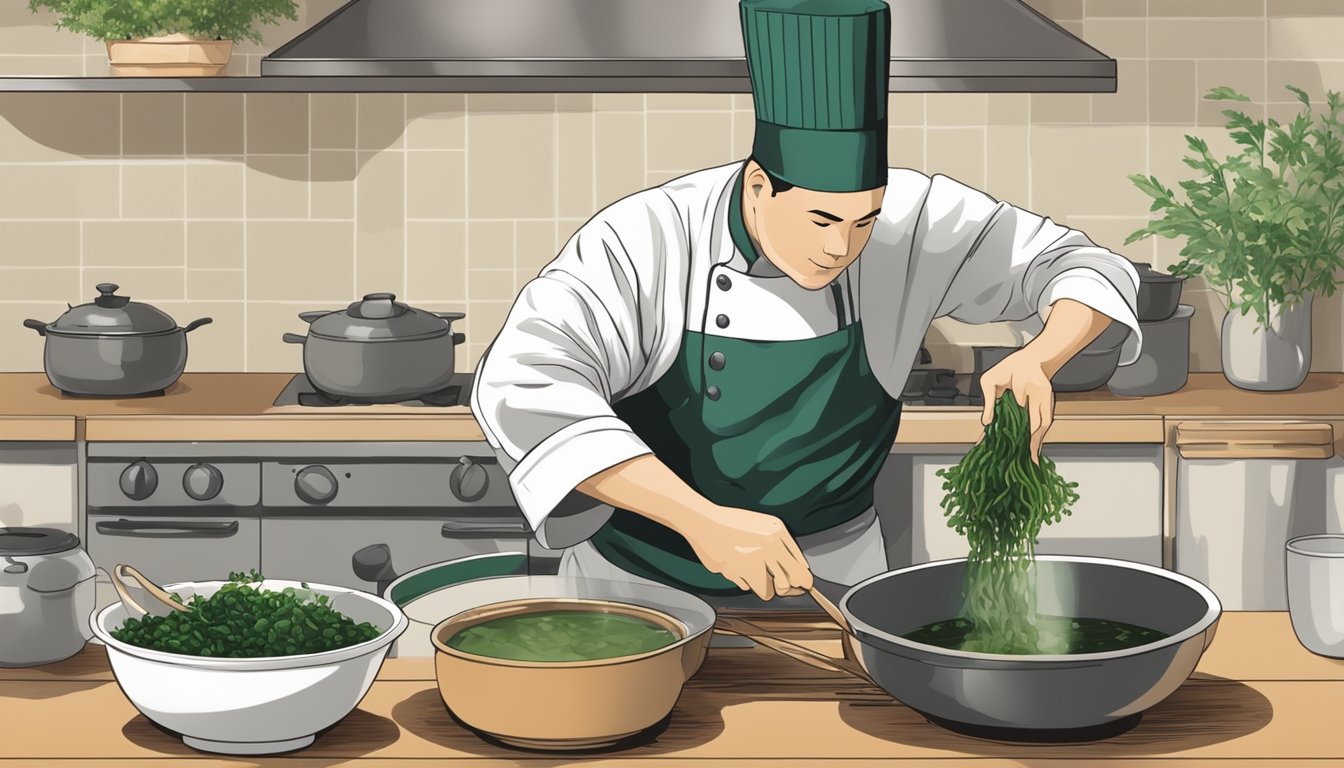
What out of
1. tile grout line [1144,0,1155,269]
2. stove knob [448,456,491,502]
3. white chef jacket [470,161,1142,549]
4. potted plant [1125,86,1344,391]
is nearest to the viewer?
white chef jacket [470,161,1142,549]

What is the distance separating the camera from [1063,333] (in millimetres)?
1925

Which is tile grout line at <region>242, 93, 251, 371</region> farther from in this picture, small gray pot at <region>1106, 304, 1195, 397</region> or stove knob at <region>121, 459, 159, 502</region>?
small gray pot at <region>1106, 304, 1195, 397</region>

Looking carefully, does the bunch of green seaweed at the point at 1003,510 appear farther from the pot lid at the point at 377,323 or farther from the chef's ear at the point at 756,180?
the pot lid at the point at 377,323

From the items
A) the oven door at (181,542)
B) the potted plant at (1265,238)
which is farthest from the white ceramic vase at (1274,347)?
the oven door at (181,542)

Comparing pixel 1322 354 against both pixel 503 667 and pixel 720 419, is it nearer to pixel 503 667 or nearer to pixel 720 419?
pixel 720 419

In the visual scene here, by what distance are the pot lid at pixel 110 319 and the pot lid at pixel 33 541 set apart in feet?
5.38

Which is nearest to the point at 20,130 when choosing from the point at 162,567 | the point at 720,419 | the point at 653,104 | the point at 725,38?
the point at 162,567

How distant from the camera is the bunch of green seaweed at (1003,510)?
164cm

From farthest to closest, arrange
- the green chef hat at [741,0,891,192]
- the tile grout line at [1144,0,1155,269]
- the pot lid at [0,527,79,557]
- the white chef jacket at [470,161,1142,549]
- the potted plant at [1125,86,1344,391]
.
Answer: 1. the tile grout line at [1144,0,1155,269]
2. the potted plant at [1125,86,1344,391]
3. the white chef jacket at [470,161,1142,549]
4. the green chef hat at [741,0,891,192]
5. the pot lid at [0,527,79,557]

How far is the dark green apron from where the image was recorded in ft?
7.38

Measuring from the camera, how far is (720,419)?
225 cm

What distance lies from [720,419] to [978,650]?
2.44 ft

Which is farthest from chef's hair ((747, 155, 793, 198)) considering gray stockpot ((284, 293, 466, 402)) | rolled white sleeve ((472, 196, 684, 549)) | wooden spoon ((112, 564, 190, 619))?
gray stockpot ((284, 293, 466, 402))

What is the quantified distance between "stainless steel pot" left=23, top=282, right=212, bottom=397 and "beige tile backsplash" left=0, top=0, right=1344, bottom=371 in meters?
0.45
